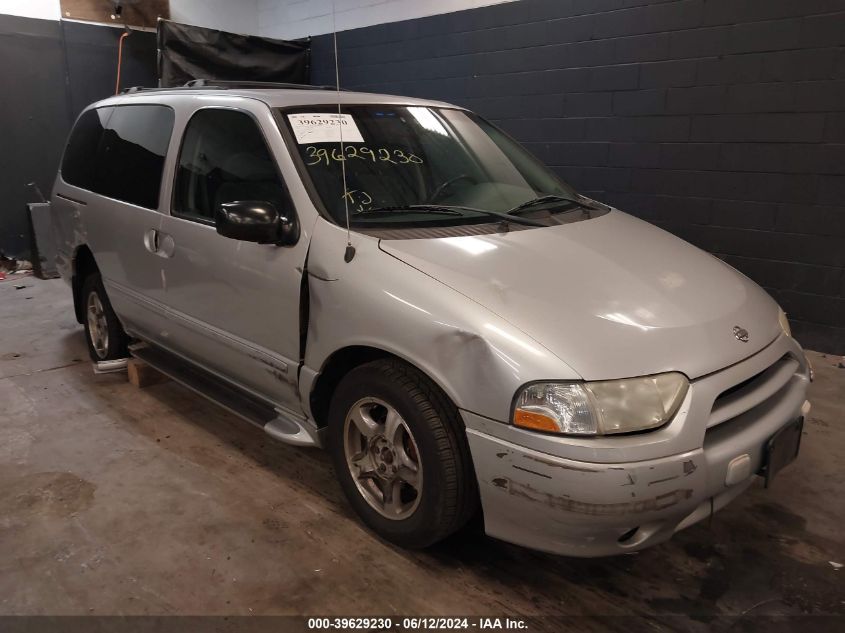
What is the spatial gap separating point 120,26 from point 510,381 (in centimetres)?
769

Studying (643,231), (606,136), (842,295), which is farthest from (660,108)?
(643,231)

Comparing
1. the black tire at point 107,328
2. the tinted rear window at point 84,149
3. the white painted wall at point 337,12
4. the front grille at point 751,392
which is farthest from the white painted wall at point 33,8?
the front grille at point 751,392

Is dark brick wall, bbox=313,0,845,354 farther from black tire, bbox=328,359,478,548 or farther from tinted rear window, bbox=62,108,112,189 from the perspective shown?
black tire, bbox=328,359,478,548

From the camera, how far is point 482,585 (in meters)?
2.27

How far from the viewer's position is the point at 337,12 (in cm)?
778

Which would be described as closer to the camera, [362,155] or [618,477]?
[618,477]

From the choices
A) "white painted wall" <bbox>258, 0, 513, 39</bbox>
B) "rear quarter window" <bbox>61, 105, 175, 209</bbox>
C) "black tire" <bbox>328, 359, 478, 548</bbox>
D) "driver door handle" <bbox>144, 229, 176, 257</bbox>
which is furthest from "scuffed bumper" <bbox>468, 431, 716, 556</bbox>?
"white painted wall" <bbox>258, 0, 513, 39</bbox>

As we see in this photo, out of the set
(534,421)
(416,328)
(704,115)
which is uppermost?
(704,115)

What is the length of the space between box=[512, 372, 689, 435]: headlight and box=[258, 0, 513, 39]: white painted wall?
5.13m

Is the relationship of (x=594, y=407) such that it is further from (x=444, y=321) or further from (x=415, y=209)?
(x=415, y=209)

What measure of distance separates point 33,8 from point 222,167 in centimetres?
595

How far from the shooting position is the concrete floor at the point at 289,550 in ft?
7.21

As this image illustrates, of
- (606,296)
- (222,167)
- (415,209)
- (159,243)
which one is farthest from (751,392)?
(159,243)

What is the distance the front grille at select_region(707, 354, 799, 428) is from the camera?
199 centimetres
